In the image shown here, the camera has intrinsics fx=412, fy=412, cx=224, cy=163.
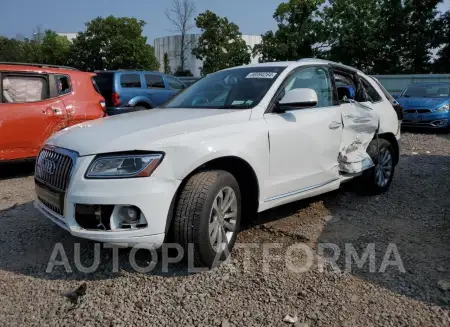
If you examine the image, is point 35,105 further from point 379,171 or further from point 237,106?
point 379,171

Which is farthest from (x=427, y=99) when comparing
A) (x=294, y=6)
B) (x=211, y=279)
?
(x=294, y=6)

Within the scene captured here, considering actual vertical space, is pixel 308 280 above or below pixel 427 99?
below

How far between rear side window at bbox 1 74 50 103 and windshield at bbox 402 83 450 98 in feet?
31.7

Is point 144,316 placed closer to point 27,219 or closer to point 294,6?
point 27,219

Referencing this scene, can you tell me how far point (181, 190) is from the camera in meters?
2.92

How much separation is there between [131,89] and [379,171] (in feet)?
21.3

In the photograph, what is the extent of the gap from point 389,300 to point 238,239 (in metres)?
1.39

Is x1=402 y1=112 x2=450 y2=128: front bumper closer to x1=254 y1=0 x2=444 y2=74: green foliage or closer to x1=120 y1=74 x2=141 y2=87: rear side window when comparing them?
x1=120 y1=74 x2=141 y2=87: rear side window

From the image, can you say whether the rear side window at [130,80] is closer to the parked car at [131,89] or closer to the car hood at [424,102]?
the parked car at [131,89]

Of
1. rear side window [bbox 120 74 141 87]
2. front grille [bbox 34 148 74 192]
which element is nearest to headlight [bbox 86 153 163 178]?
front grille [bbox 34 148 74 192]

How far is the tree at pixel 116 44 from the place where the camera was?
3189 cm

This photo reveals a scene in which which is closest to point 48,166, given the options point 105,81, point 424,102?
point 105,81

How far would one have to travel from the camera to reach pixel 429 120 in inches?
416

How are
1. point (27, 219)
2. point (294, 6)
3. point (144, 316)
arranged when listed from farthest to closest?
1. point (294, 6)
2. point (27, 219)
3. point (144, 316)
